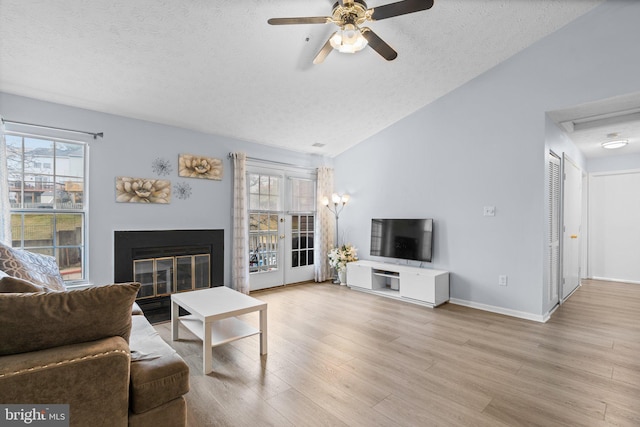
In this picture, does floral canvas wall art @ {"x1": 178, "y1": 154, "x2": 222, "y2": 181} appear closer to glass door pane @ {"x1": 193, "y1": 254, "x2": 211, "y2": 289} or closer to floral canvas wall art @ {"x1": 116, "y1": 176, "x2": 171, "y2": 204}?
floral canvas wall art @ {"x1": 116, "y1": 176, "x2": 171, "y2": 204}

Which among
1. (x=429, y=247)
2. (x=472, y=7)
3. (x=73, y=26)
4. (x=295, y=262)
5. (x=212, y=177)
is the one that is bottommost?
(x=295, y=262)

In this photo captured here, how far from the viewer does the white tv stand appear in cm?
430

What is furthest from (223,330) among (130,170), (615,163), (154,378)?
(615,163)

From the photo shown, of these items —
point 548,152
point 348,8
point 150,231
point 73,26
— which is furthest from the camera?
point 150,231

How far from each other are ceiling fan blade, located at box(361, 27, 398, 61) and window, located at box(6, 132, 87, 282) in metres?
3.47

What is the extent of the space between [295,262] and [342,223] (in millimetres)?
1222

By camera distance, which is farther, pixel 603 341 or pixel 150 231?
pixel 150 231

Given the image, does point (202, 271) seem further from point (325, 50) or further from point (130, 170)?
point (325, 50)

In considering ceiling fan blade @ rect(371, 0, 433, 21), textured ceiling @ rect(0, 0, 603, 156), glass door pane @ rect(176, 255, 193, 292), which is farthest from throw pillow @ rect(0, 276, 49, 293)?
glass door pane @ rect(176, 255, 193, 292)

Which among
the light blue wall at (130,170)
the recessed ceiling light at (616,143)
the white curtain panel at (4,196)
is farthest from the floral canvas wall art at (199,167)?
the recessed ceiling light at (616,143)

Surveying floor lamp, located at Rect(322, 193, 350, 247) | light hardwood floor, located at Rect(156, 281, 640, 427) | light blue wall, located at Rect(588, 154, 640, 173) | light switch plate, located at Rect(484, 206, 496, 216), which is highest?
light blue wall, located at Rect(588, 154, 640, 173)

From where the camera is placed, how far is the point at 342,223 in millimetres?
6203

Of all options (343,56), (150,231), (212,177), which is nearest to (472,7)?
(343,56)

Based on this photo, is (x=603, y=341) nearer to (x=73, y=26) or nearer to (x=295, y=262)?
(x=295, y=262)
